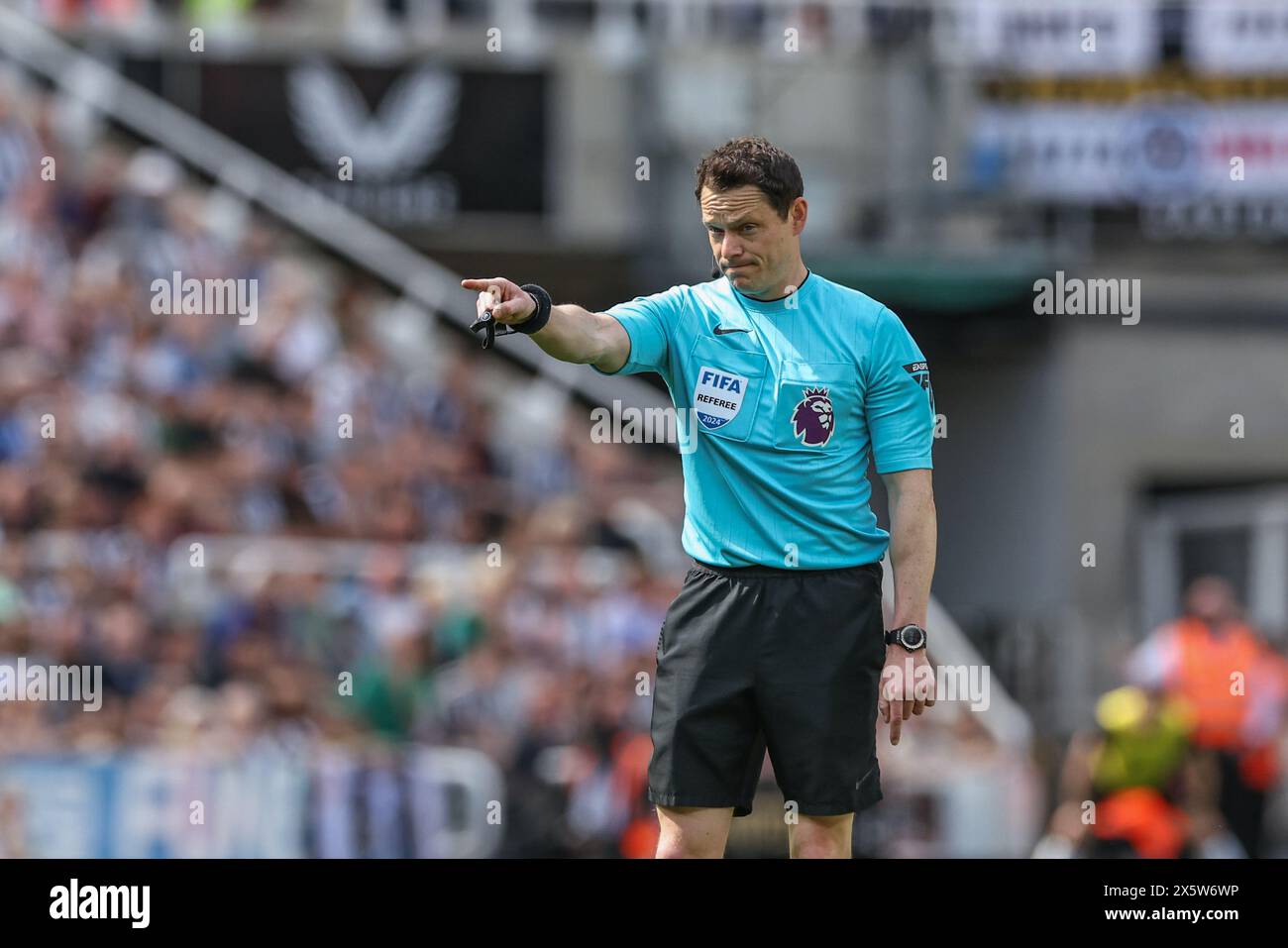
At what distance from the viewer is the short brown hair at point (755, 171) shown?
18.5ft

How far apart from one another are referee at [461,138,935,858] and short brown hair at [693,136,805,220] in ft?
0.03

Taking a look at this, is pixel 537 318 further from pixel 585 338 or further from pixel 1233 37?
pixel 1233 37

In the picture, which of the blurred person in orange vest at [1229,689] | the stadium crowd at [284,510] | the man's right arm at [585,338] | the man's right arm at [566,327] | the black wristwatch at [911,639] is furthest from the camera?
the blurred person in orange vest at [1229,689]

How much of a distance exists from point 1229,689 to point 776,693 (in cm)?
847

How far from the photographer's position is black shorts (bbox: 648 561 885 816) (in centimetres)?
578

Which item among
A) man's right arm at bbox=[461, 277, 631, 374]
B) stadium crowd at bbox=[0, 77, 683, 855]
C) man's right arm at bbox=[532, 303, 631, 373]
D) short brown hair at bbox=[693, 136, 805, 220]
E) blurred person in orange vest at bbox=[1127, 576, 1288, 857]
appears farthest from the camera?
blurred person in orange vest at bbox=[1127, 576, 1288, 857]

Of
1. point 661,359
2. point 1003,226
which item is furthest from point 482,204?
point 661,359

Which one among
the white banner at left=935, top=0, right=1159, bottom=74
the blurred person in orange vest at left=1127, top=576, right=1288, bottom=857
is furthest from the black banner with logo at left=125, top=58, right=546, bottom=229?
the blurred person in orange vest at left=1127, top=576, right=1288, bottom=857

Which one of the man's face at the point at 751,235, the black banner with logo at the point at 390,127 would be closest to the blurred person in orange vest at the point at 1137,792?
the man's face at the point at 751,235

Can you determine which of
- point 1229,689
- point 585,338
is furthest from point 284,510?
point 585,338

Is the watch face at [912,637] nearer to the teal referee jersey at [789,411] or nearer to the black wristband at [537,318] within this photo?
the teal referee jersey at [789,411]

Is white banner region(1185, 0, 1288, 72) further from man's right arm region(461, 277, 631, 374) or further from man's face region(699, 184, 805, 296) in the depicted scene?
man's right arm region(461, 277, 631, 374)

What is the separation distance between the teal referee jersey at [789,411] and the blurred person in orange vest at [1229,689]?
25.3 ft

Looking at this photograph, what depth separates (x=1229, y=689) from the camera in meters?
13.5
